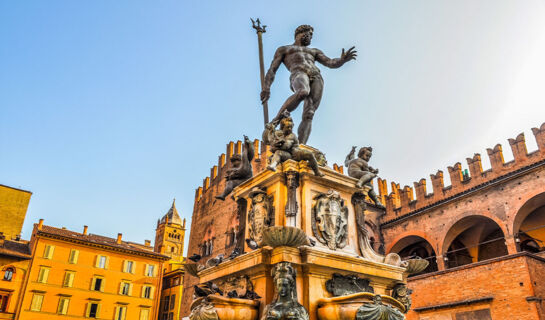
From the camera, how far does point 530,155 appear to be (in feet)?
72.5

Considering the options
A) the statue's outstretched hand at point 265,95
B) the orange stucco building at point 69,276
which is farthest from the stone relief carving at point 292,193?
the orange stucco building at point 69,276

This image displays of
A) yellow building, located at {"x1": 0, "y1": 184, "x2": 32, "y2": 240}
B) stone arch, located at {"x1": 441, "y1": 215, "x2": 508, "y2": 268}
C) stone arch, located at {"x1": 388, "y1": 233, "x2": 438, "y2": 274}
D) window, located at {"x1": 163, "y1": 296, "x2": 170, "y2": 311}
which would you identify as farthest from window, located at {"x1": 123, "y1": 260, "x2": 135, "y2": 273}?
stone arch, located at {"x1": 441, "y1": 215, "x2": 508, "y2": 268}

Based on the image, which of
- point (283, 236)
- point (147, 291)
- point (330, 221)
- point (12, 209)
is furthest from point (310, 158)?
point (12, 209)

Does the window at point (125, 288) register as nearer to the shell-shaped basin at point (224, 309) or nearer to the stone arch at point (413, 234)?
the stone arch at point (413, 234)

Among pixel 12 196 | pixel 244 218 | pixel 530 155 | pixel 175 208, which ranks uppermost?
pixel 175 208

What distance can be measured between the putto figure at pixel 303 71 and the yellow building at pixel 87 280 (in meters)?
33.6

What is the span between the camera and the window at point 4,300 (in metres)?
30.8

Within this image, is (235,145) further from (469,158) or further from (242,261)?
(242,261)

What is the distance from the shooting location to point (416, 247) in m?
29.1

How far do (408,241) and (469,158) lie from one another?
693 cm

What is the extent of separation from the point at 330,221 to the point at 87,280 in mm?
35403

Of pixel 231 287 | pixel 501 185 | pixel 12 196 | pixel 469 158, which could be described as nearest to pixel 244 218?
pixel 231 287

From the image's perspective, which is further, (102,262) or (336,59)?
(102,262)

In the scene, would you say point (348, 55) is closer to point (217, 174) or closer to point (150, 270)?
point (217, 174)
